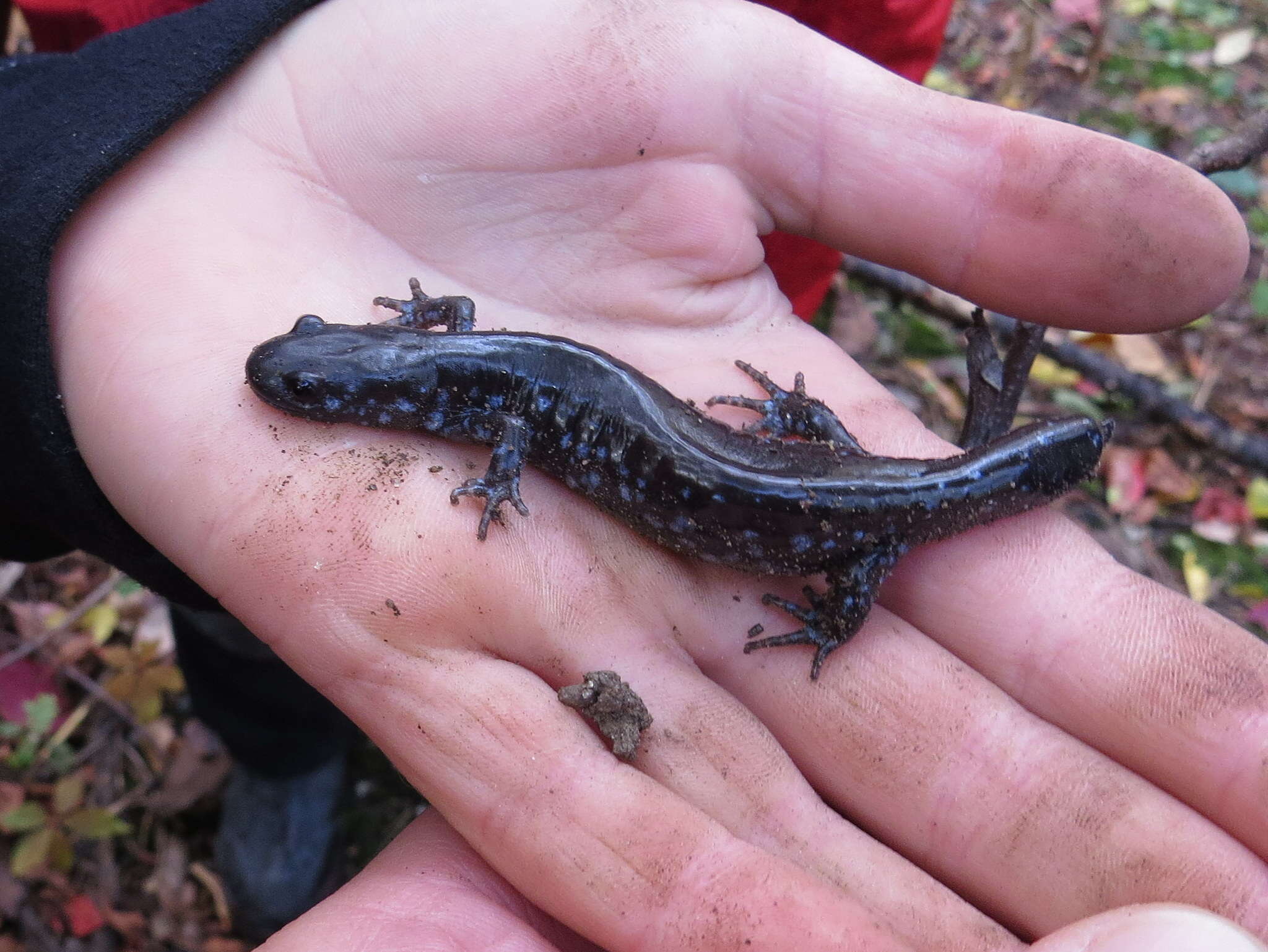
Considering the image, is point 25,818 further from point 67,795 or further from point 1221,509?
point 1221,509

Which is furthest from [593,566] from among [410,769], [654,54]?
[654,54]

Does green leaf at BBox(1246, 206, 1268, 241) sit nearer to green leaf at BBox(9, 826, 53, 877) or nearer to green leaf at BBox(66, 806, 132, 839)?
green leaf at BBox(66, 806, 132, 839)

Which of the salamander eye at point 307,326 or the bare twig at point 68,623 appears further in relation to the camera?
the bare twig at point 68,623

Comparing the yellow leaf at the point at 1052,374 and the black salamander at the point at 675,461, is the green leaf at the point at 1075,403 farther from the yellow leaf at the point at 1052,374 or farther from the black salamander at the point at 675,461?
the black salamander at the point at 675,461

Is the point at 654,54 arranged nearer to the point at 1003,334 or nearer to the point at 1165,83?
the point at 1003,334

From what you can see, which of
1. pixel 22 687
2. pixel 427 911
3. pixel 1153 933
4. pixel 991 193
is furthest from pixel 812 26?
pixel 22 687

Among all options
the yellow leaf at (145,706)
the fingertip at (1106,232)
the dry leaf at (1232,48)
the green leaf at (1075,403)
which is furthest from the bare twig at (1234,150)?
the dry leaf at (1232,48)
